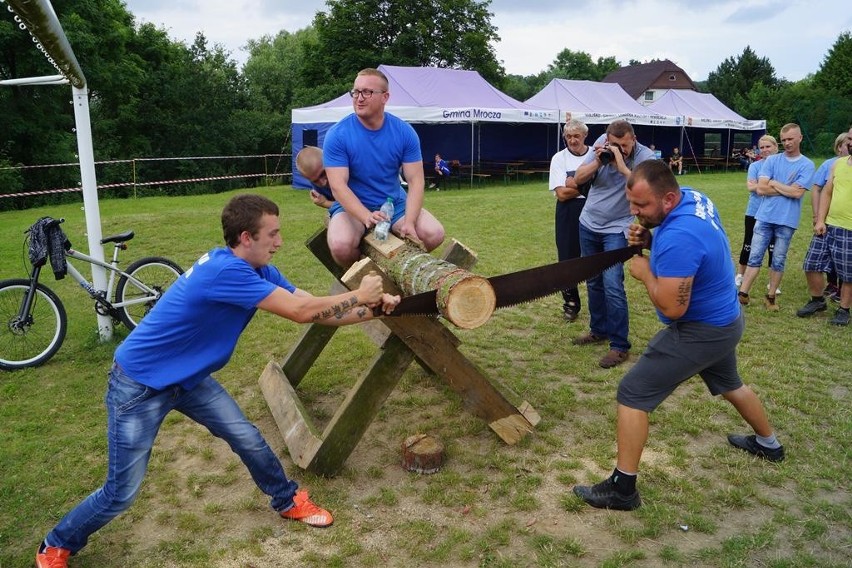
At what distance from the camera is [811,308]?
23.3 ft

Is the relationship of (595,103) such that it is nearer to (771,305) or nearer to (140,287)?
(771,305)

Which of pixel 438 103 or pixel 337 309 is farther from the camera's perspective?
pixel 438 103

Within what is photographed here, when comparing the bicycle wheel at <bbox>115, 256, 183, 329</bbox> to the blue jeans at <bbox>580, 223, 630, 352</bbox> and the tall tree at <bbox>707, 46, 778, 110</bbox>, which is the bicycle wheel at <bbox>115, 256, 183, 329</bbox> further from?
the tall tree at <bbox>707, 46, 778, 110</bbox>

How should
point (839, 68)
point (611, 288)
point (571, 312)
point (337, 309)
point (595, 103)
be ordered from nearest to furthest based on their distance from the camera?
point (337, 309)
point (611, 288)
point (571, 312)
point (595, 103)
point (839, 68)

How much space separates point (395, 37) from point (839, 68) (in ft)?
110

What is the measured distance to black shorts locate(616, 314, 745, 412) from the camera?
342cm

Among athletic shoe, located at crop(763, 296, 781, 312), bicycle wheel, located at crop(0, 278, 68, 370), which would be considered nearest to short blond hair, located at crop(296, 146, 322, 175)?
bicycle wheel, located at crop(0, 278, 68, 370)

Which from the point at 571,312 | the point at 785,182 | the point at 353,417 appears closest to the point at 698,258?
the point at 353,417

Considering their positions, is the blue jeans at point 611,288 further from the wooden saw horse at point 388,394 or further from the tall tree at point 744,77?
the tall tree at point 744,77

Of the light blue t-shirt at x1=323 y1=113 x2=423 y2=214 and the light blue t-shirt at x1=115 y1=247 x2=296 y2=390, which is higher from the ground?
the light blue t-shirt at x1=323 y1=113 x2=423 y2=214

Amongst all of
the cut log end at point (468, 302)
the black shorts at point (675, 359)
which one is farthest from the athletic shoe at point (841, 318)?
the cut log end at point (468, 302)

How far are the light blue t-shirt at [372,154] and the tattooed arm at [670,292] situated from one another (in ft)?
5.92

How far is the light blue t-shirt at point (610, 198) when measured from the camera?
5.38m

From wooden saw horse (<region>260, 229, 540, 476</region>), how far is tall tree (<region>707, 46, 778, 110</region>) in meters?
61.5
